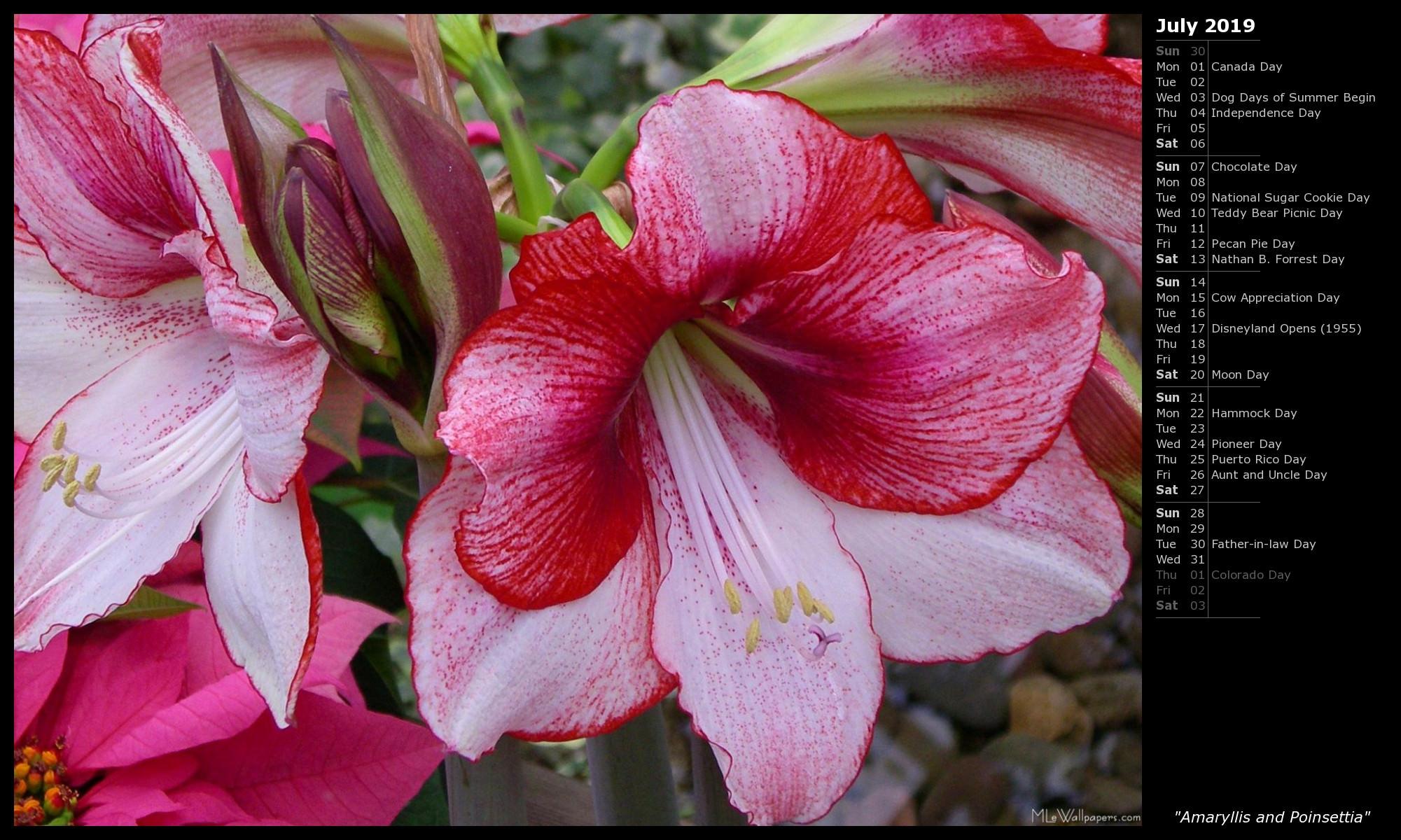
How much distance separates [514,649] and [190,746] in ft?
0.52

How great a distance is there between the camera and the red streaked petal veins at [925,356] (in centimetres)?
38

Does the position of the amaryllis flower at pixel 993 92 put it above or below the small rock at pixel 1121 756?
above

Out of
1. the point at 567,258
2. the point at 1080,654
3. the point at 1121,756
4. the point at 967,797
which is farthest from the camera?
the point at 1080,654

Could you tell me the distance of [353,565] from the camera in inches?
24.5

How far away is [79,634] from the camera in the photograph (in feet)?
1.67

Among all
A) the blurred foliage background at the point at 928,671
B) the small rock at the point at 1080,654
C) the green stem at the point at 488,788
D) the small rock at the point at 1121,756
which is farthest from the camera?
the small rock at the point at 1080,654

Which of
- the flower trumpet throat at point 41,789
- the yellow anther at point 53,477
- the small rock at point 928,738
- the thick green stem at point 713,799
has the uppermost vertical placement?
the yellow anther at point 53,477

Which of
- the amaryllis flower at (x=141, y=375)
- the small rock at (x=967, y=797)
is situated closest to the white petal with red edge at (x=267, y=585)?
the amaryllis flower at (x=141, y=375)

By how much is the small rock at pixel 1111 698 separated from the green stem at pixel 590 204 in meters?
0.90

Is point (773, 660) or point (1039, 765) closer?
point (773, 660)

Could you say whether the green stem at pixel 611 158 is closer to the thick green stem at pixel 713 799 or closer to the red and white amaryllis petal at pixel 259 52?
the red and white amaryllis petal at pixel 259 52

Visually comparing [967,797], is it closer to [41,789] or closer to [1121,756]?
[1121,756]
